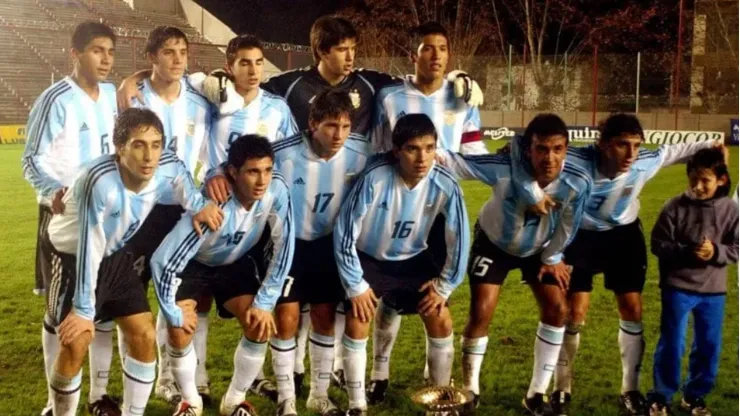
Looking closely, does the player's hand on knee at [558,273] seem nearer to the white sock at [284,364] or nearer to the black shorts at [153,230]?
the white sock at [284,364]

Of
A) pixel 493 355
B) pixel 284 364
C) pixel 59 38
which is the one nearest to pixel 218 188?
pixel 284 364

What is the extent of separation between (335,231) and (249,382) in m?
0.72

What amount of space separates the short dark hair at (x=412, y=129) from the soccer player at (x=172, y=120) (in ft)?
3.18

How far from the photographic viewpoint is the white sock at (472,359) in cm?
359

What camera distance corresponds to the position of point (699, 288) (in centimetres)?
331

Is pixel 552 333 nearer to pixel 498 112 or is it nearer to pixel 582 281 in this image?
pixel 582 281

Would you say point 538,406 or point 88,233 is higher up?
point 88,233

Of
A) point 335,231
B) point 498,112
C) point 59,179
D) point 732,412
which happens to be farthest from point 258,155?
point 498,112

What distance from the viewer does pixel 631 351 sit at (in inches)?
141

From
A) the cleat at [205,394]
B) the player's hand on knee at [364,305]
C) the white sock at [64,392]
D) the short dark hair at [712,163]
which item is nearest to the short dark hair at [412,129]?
the player's hand on knee at [364,305]

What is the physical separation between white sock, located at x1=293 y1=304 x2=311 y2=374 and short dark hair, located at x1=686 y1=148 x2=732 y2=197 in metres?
1.82

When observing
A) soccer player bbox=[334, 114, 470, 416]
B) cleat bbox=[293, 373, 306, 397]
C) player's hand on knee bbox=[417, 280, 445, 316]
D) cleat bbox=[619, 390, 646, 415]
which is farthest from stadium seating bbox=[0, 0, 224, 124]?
cleat bbox=[619, 390, 646, 415]

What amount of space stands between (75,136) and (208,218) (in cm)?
72

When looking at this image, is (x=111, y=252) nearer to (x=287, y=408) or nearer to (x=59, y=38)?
(x=287, y=408)
